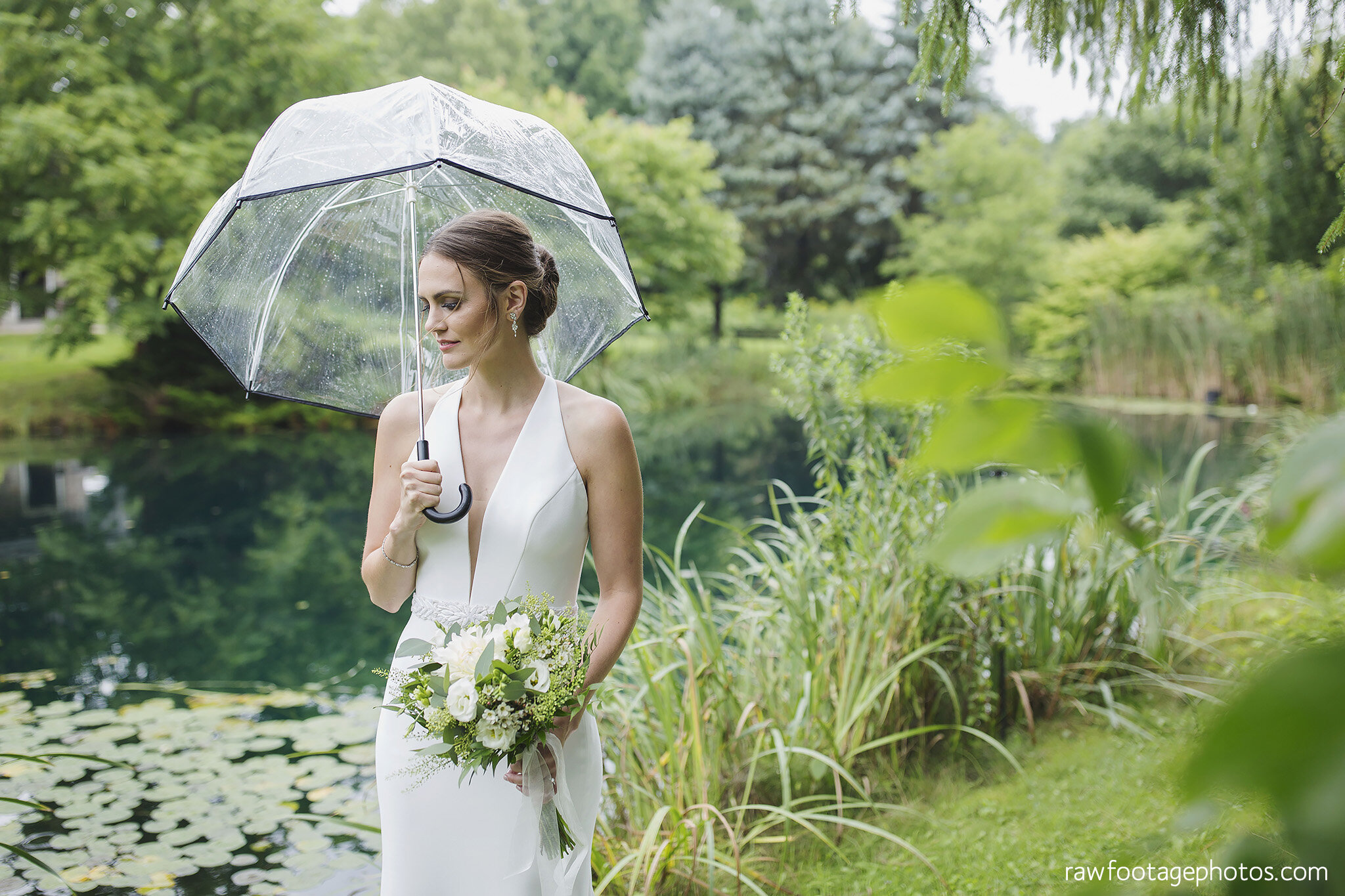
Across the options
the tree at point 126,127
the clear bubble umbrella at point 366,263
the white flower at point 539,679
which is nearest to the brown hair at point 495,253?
the clear bubble umbrella at point 366,263

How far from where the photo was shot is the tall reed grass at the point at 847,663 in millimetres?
3125

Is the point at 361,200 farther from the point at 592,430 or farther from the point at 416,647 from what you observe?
the point at 416,647

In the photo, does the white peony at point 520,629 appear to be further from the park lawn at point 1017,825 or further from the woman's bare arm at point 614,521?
the park lawn at point 1017,825

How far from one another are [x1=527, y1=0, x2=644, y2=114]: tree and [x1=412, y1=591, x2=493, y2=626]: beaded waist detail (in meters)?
35.2

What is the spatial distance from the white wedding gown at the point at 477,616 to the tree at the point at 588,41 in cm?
3506

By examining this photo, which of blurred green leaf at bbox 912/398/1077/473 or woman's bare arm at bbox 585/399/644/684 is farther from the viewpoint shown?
woman's bare arm at bbox 585/399/644/684

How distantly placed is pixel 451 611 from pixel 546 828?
1.68 feet

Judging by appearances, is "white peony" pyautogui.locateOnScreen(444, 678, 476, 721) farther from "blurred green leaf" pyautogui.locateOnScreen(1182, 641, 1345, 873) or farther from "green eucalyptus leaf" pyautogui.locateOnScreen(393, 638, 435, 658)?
"blurred green leaf" pyautogui.locateOnScreen(1182, 641, 1345, 873)

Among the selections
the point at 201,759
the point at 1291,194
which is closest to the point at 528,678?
the point at 201,759

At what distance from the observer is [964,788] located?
11.3ft

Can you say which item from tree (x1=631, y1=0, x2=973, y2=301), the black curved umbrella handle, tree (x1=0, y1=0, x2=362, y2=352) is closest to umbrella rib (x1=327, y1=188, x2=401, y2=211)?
the black curved umbrella handle

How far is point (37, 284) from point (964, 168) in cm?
2165

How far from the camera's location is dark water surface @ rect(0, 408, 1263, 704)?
20.1 ft

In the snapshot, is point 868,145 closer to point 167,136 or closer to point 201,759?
point 167,136
